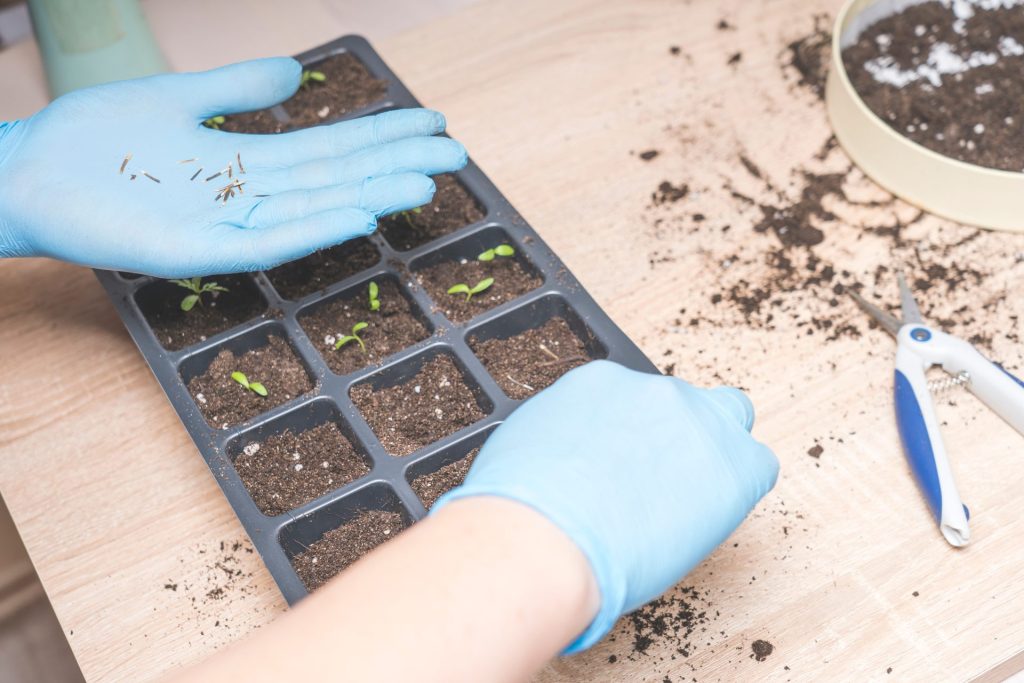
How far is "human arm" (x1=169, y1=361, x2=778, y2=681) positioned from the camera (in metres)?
0.75

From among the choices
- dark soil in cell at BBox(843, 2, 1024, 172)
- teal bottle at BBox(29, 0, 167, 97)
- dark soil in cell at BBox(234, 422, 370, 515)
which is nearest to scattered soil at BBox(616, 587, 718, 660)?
dark soil in cell at BBox(234, 422, 370, 515)

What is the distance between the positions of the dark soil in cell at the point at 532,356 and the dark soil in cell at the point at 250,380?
0.23 meters

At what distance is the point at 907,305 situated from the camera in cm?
121

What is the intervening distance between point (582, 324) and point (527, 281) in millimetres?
120

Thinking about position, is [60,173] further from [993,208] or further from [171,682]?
[993,208]

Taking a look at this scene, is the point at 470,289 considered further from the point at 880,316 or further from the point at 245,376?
the point at 880,316

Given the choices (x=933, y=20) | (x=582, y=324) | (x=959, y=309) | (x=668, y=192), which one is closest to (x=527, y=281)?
(x=582, y=324)

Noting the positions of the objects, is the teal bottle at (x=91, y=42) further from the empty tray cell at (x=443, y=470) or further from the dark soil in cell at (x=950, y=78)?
the dark soil in cell at (x=950, y=78)

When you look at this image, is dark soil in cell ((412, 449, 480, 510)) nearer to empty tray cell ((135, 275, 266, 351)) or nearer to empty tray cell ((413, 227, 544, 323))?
empty tray cell ((413, 227, 544, 323))

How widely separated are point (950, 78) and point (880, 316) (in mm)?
492

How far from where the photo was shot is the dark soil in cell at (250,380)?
115 cm

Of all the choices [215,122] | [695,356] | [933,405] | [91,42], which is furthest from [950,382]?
[91,42]

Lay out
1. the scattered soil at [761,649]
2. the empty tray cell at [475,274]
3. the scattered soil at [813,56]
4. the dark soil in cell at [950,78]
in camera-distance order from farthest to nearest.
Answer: the scattered soil at [813,56]
the dark soil in cell at [950,78]
the empty tray cell at [475,274]
the scattered soil at [761,649]

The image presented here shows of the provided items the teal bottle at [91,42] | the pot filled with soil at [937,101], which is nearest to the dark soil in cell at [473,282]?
the pot filled with soil at [937,101]
